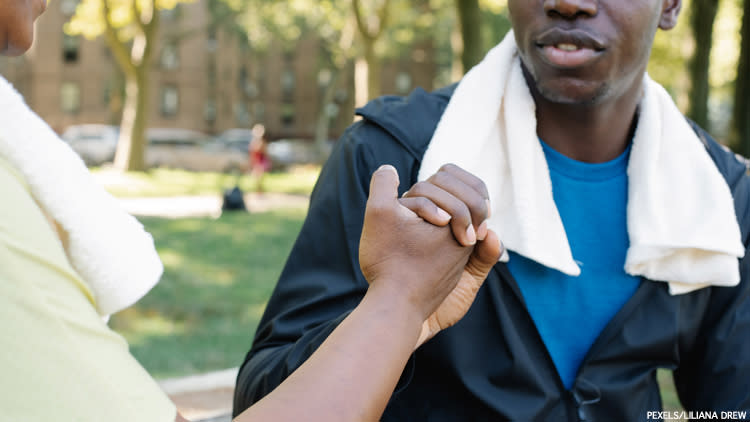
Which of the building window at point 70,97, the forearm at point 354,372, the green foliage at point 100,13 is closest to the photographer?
the forearm at point 354,372

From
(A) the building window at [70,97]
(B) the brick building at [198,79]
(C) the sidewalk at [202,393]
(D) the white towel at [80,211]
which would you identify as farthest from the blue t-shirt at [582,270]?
(A) the building window at [70,97]

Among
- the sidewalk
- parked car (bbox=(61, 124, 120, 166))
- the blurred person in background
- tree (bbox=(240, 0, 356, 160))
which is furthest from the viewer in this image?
parked car (bbox=(61, 124, 120, 166))

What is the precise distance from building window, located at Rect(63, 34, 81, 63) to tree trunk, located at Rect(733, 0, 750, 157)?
40756 millimetres

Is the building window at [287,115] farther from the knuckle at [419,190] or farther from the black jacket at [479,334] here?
the knuckle at [419,190]

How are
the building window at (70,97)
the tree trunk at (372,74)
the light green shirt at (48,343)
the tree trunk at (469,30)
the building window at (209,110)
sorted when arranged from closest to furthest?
the light green shirt at (48,343)
the tree trunk at (469,30)
the tree trunk at (372,74)
the building window at (70,97)
the building window at (209,110)

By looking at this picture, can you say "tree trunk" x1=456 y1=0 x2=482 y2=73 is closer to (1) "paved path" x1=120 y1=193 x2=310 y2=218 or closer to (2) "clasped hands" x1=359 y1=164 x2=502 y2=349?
(1) "paved path" x1=120 y1=193 x2=310 y2=218

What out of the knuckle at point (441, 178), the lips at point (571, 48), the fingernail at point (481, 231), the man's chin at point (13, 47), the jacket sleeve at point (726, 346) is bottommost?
the jacket sleeve at point (726, 346)

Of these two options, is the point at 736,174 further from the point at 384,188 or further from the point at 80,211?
the point at 80,211

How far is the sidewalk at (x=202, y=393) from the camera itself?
3838 mm

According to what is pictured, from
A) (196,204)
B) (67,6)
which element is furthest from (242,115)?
(196,204)

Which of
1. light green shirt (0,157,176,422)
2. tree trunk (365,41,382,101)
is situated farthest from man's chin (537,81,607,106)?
tree trunk (365,41,382,101)

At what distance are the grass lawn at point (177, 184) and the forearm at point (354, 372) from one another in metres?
15.6

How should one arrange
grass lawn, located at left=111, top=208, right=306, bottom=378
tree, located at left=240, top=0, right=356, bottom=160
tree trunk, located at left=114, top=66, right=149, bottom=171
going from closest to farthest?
grass lawn, located at left=111, top=208, right=306, bottom=378 → tree trunk, located at left=114, top=66, right=149, bottom=171 → tree, located at left=240, top=0, right=356, bottom=160

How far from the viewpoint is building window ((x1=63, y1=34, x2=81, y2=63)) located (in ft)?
151
